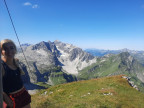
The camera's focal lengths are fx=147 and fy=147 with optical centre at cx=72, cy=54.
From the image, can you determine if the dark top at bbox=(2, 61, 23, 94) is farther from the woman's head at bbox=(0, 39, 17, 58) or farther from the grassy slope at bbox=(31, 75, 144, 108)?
the grassy slope at bbox=(31, 75, 144, 108)

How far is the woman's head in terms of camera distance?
218 inches

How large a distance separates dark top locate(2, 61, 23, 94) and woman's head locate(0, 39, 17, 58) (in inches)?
16.7

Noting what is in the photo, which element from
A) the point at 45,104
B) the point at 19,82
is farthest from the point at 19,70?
the point at 45,104

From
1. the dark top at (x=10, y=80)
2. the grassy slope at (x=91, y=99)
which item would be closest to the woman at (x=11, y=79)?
the dark top at (x=10, y=80)

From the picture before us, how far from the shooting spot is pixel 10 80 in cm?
554

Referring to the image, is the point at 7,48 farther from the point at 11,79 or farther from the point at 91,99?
the point at 91,99

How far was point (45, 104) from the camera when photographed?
1488 centimetres

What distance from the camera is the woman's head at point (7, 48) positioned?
18.2 feet

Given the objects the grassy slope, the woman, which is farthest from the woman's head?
the grassy slope

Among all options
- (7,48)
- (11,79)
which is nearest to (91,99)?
(11,79)

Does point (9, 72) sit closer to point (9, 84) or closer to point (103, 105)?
point (9, 84)

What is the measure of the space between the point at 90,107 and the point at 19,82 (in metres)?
9.88

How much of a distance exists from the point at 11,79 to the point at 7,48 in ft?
3.90

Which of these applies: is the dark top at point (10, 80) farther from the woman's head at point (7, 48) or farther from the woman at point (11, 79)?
the woman's head at point (7, 48)
